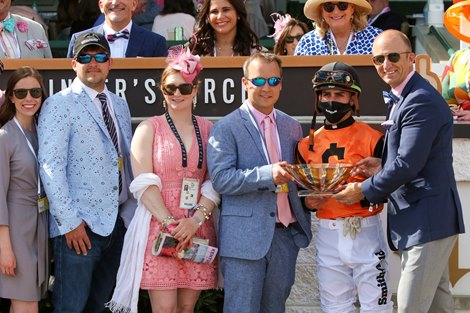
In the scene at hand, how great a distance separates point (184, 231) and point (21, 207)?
1.11m

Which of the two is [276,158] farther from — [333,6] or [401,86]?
[333,6]

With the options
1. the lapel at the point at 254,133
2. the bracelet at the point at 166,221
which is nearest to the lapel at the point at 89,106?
the bracelet at the point at 166,221

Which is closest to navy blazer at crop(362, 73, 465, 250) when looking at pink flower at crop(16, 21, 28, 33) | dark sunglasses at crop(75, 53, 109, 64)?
dark sunglasses at crop(75, 53, 109, 64)

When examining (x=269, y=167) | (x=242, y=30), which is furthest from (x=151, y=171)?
(x=242, y=30)

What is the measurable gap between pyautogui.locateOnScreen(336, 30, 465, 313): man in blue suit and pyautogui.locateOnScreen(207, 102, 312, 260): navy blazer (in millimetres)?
454

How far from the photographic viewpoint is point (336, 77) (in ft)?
21.7

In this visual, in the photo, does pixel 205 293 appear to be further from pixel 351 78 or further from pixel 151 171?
pixel 351 78

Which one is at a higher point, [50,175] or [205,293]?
[50,175]

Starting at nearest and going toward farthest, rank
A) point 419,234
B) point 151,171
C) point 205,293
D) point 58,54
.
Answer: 1. point 419,234
2. point 151,171
3. point 205,293
4. point 58,54

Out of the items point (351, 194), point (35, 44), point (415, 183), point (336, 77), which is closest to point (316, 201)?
point (351, 194)

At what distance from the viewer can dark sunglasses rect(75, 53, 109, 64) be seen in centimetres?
701

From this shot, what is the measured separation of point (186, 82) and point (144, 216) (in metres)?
0.91

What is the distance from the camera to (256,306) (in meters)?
6.65

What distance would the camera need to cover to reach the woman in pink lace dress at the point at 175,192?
670cm
